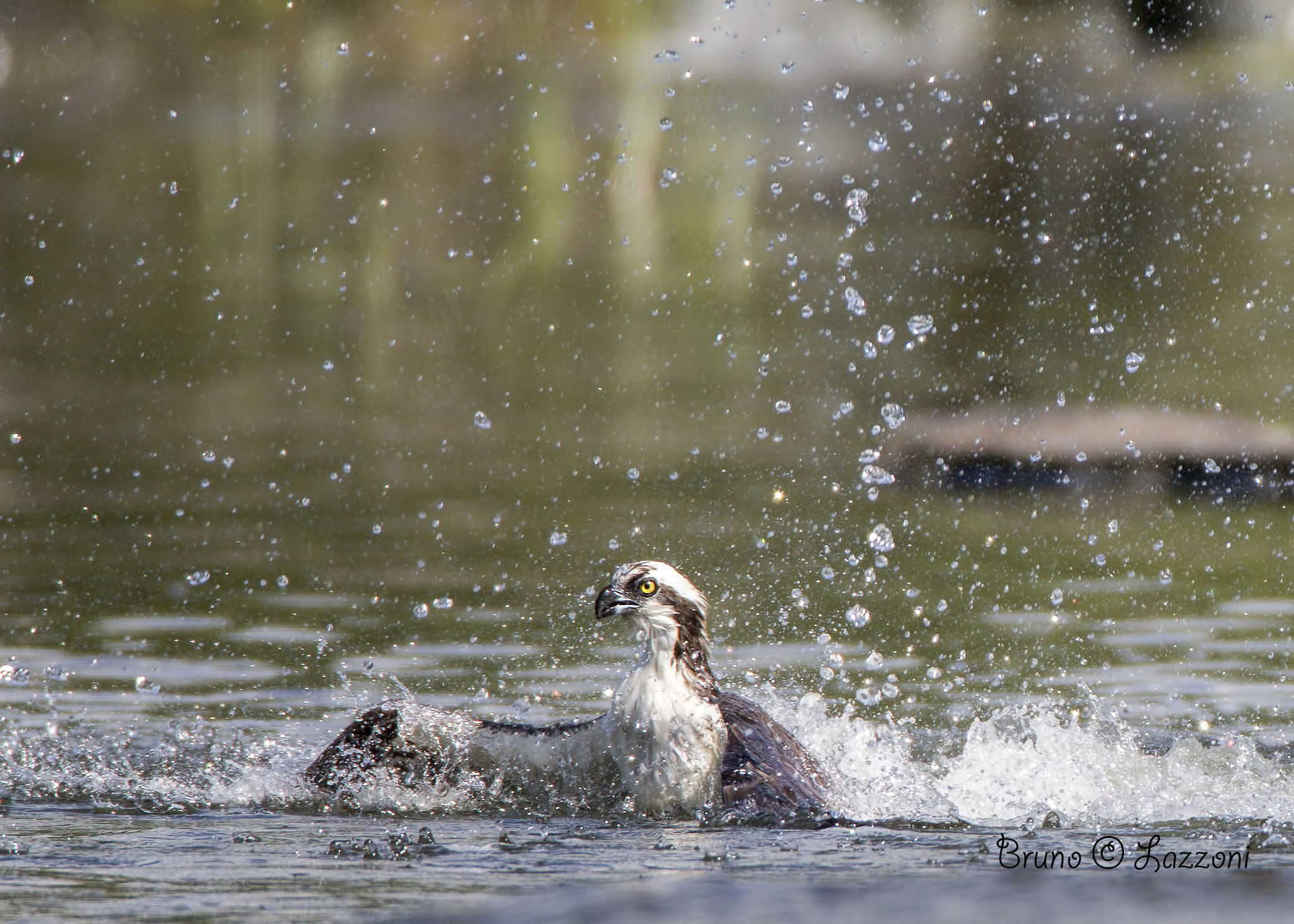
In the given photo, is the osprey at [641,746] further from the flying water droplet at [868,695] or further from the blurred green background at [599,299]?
the blurred green background at [599,299]

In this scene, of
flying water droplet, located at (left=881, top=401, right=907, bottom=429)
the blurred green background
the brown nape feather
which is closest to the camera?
the brown nape feather

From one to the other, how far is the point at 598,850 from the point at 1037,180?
29369mm

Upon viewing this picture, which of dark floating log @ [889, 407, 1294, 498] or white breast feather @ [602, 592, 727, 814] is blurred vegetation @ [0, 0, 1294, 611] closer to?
dark floating log @ [889, 407, 1294, 498]

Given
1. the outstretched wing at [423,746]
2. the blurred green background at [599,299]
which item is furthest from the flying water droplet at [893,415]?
the outstretched wing at [423,746]

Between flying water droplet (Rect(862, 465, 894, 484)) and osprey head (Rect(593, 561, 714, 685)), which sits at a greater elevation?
flying water droplet (Rect(862, 465, 894, 484))

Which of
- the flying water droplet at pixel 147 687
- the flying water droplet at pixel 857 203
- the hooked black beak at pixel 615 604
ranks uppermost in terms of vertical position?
the flying water droplet at pixel 857 203

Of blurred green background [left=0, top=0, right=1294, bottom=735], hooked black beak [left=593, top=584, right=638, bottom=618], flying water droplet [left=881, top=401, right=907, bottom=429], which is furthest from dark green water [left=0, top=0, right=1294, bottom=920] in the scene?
hooked black beak [left=593, top=584, right=638, bottom=618]

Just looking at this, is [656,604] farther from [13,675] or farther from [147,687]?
[13,675]

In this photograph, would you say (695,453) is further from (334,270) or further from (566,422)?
(334,270)

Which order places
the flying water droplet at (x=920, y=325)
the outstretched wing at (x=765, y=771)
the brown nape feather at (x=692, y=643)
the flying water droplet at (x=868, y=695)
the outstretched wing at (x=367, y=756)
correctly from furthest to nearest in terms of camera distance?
1. the flying water droplet at (x=920, y=325)
2. the flying water droplet at (x=868, y=695)
3. the brown nape feather at (x=692, y=643)
4. the outstretched wing at (x=367, y=756)
5. the outstretched wing at (x=765, y=771)

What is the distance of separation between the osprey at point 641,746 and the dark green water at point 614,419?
0.64 ft

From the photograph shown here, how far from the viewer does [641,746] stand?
21.7 feet

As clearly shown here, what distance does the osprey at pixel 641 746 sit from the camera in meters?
6.57

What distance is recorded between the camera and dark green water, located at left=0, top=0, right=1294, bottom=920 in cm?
638
